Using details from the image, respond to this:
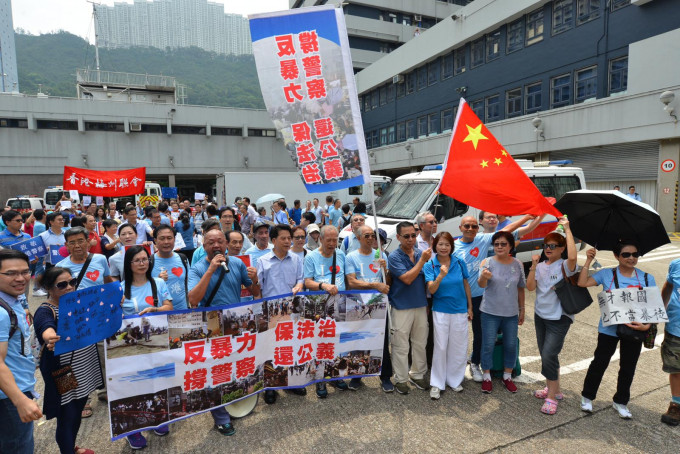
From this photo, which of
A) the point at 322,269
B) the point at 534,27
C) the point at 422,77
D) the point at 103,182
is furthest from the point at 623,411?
the point at 422,77

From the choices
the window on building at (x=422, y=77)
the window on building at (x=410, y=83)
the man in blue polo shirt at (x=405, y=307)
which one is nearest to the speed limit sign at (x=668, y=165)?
the man in blue polo shirt at (x=405, y=307)

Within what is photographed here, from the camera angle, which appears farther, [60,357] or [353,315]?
[353,315]

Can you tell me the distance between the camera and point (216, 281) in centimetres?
346

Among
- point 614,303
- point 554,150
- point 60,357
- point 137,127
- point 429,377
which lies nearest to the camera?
point 60,357

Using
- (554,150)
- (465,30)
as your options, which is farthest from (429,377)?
(465,30)

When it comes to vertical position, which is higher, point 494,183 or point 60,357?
point 494,183

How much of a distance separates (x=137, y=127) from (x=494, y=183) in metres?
36.5

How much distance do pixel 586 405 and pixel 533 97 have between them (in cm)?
2093

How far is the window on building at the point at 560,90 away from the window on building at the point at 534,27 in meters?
2.52

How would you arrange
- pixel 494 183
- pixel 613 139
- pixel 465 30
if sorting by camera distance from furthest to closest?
pixel 465 30 → pixel 613 139 → pixel 494 183

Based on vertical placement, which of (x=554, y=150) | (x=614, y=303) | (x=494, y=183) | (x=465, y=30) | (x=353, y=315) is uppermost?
(x=465, y=30)

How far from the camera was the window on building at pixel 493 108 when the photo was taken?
22594 mm

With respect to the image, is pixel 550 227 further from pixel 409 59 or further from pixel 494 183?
pixel 409 59

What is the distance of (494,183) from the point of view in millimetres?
3881
